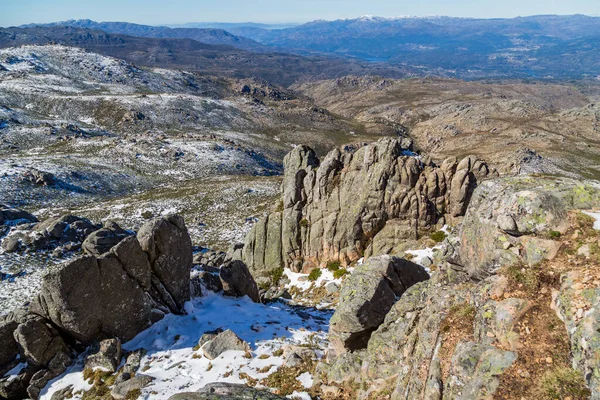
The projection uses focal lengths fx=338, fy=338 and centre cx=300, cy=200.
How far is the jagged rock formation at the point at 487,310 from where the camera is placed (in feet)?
28.2

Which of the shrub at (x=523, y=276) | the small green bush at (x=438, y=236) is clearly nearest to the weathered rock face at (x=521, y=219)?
the shrub at (x=523, y=276)

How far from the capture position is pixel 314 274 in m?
33.0

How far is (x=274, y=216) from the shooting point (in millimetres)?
37125

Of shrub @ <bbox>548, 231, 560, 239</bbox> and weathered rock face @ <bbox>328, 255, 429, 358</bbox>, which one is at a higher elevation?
shrub @ <bbox>548, 231, 560, 239</bbox>

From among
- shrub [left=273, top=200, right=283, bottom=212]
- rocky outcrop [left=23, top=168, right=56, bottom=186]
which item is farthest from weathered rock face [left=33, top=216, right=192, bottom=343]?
rocky outcrop [left=23, top=168, right=56, bottom=186]

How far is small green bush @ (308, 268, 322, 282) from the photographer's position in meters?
32.9

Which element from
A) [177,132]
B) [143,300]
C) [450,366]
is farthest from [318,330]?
[177,132]

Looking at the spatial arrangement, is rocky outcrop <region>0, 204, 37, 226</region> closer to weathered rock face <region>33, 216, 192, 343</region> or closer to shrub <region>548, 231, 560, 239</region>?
weathered rock face <region>33, 216, 192, 343</region>

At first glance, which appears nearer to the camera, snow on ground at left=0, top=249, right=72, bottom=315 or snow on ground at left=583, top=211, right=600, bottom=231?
snow on ground at left=583, top=211, right=600, bottom=231

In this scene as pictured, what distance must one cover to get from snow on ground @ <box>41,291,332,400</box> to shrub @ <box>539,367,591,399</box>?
9481 mm

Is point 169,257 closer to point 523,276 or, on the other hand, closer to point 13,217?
point 523,276

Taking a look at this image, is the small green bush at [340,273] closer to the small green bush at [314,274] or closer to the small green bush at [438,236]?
the small green bush at [314,274]

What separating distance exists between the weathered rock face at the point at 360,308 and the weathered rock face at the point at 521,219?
4804 millimetres

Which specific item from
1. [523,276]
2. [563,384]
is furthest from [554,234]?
[563,384]
